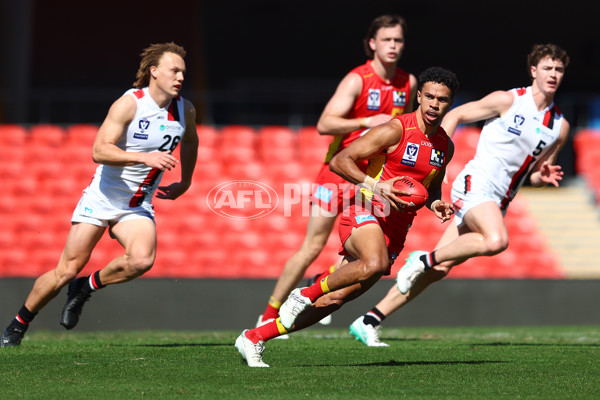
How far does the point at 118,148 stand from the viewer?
23.7ft

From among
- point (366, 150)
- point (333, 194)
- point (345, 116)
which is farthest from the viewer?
point (345, 116)

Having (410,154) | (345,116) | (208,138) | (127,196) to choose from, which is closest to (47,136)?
(208,138)

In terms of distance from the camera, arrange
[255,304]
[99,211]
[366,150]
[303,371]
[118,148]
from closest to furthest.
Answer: [303,371]
[366,150]
[118,148]
[99,211]
[255,304]

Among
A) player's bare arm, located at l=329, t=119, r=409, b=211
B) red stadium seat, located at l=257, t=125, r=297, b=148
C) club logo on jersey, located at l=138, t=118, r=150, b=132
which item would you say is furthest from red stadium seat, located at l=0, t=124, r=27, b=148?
player's bare arm, located at l=329, t=119, r=409, b=211

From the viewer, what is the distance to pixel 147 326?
12234mm

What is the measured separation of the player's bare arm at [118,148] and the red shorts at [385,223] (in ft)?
4.19

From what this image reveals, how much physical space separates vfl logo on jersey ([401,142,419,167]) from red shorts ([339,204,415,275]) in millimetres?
355

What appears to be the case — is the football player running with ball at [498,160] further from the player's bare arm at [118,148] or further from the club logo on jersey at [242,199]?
the club logo on jersey at [242,199]

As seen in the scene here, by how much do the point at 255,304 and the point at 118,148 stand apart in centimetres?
530

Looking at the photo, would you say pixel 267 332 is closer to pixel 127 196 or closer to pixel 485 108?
pixel 127 196

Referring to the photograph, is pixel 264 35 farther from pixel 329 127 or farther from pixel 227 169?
pixel 329 127

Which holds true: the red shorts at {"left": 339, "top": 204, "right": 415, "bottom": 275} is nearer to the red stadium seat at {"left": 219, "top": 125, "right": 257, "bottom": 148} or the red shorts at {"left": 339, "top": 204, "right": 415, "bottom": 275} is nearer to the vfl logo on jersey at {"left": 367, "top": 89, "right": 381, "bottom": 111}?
the vfl logo on jersey at {"left": 367, "top": 89, "right": 381, "bottom": 111}

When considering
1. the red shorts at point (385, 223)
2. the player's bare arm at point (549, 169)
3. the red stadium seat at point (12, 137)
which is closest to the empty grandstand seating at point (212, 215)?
the red stadium seat at point (12, 137)

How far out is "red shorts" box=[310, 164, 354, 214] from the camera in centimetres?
839
